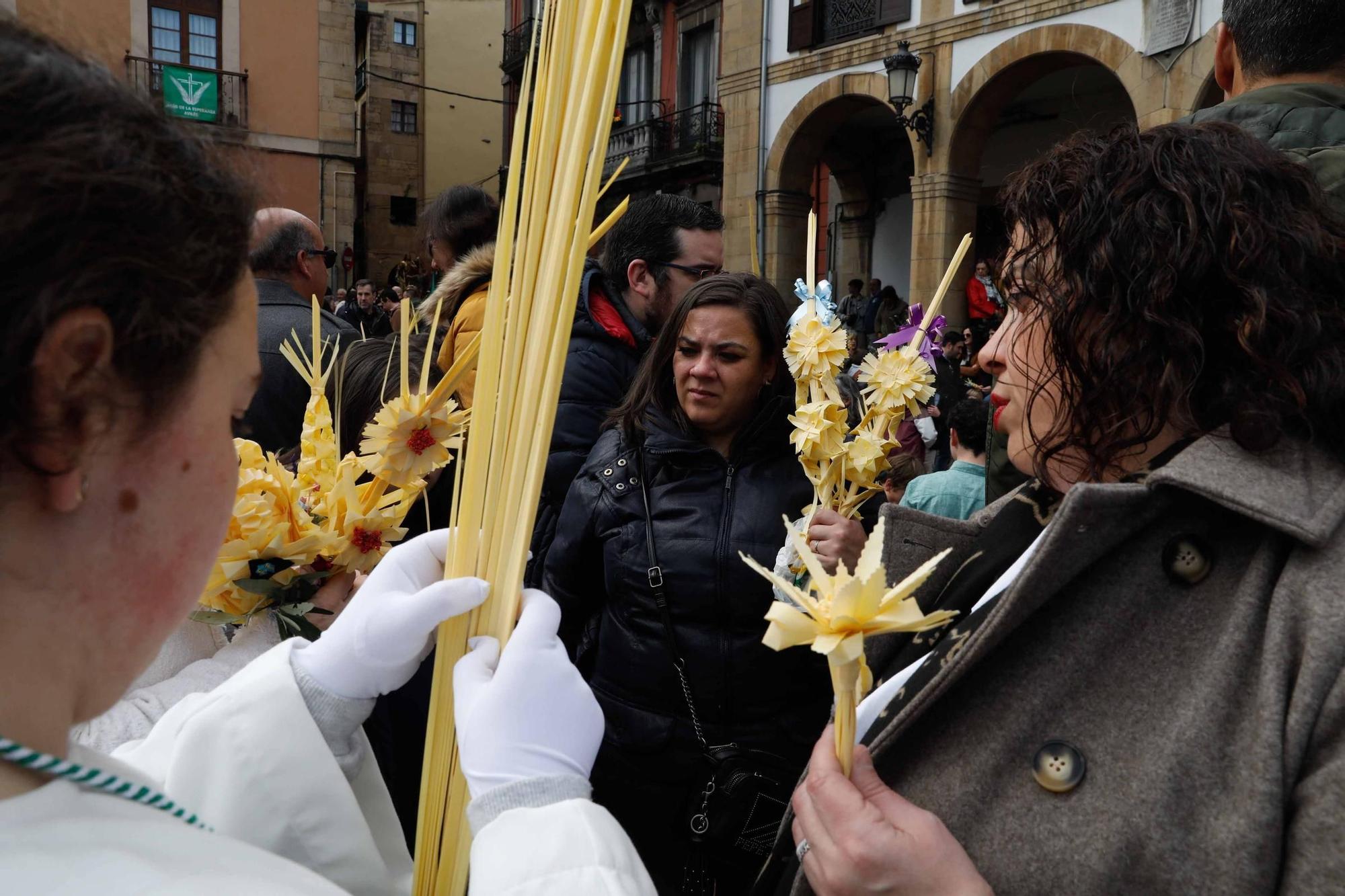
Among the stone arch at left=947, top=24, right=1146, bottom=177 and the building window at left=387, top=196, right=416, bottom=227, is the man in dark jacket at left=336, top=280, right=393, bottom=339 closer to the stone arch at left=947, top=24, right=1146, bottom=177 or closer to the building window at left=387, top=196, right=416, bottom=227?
the stone arch at left=947, top=24, right=1146, bottom=177

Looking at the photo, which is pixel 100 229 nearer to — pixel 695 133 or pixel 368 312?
pixel 368 312

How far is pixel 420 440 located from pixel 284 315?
166cm

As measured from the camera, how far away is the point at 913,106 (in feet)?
34.4

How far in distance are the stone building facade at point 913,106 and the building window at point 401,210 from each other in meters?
14.9

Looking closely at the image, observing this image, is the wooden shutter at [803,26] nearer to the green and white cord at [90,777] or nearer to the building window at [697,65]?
the building window at [697,65]

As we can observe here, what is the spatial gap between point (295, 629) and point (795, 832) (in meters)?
0.79

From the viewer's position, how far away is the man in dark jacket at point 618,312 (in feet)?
8.82

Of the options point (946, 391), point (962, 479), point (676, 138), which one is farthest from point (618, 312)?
point (676, 138)

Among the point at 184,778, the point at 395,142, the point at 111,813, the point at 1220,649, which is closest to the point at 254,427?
the point at 184,778

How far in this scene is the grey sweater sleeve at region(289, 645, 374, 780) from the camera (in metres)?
1.09

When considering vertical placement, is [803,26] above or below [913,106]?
above

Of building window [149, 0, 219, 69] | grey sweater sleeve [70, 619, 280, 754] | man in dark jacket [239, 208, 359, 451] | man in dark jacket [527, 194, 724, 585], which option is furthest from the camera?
building window [149, 0, 219, 69]

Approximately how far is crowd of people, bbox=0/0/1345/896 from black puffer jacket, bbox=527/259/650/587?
91cm

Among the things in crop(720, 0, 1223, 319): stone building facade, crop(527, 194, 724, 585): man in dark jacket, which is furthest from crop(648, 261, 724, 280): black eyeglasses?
crop(720, 0, 1223, 319): stone building facade
